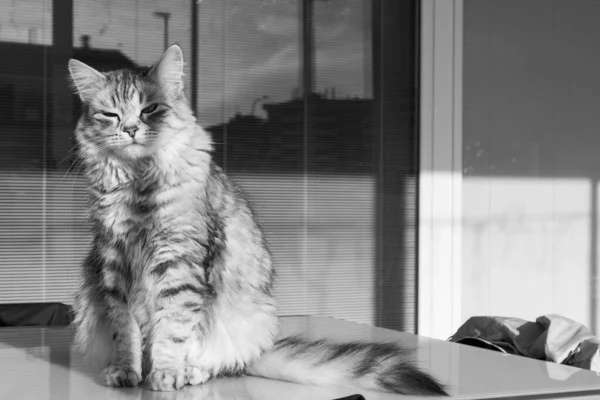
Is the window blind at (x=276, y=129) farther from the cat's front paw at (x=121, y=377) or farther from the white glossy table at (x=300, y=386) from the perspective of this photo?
the cat's front paw at (x=121, y=377)

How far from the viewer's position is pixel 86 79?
3.80ft

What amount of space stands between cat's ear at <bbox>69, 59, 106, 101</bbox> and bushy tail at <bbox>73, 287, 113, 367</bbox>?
0.29 m

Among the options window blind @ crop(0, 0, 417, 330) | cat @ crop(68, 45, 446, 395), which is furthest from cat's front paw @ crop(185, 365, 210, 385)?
window blind @ crop(0, 0, 417, 330)

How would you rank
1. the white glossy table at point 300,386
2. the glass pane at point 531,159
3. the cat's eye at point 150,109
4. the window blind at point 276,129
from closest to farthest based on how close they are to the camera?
the white glossy table at point 300,386 < the cat's eye at point 150,109 < the window blind at point 276,129 < the glass pane at point 531,159

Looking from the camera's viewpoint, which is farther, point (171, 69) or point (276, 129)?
point (276, 129)

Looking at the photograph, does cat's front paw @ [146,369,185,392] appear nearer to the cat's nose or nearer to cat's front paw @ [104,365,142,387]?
cat's front paw @ [104,365,142,387]

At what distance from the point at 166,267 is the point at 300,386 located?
0.78ft

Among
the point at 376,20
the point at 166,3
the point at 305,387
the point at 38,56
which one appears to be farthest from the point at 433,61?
the point at 305,387

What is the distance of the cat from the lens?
3.52ft

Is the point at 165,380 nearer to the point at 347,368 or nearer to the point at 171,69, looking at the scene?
the point at 347,368

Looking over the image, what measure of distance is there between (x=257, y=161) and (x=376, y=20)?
3.13 ft

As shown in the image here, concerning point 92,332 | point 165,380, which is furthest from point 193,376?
point 92,332

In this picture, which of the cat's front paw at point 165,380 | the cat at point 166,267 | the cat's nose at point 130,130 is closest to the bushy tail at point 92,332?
the cat at point 166,267

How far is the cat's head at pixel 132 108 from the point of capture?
1108 millimetres
